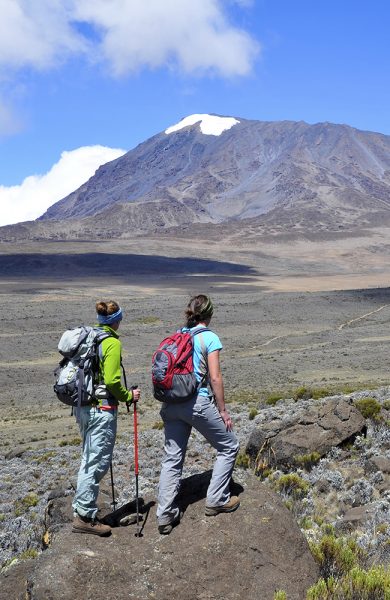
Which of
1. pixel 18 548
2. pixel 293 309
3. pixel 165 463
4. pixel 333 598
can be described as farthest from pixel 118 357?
pixel 293 309

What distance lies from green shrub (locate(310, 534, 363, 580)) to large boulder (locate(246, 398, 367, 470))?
3.48 m

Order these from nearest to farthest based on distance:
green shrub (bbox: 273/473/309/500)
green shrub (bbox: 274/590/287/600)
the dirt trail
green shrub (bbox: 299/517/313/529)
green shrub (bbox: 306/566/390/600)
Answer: green shrub (bbox: 274/590/287/600)
green shrub (bbox: 306/566/390/600)
green shrub (bbox: 299/517/313/529)
green shrub (bbox: 273/473/309/500)
the dirt trail

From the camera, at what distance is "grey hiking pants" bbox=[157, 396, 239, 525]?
4.52m

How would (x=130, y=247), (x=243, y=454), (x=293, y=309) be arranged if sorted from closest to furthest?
(x=243, y=454)
(x=293, y=309)
(x=130, y=247)

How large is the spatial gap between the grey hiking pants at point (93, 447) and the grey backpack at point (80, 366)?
140 mm

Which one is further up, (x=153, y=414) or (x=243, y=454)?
(x=243, y=454)

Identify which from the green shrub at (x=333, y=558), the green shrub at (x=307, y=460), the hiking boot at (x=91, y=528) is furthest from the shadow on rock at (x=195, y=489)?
the green shrub at (x=307, y=460)

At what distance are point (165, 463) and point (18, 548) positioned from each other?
2727mm

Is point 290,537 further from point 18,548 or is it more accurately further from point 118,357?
point 18,548

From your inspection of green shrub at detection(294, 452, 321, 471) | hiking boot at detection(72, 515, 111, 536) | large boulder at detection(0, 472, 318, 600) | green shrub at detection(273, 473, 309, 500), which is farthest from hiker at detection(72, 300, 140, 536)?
green shrub at detection(294, 452, 321, 471)

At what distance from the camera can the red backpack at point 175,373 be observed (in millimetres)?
4559

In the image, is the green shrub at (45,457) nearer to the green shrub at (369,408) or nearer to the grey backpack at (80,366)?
Result: the green shrub at (369,408)

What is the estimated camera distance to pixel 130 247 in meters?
125

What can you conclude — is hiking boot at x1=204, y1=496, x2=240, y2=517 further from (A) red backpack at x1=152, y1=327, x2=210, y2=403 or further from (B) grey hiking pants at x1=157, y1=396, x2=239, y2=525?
(A) red backpack at x1=152, y1=327, x2=210, y2=403
